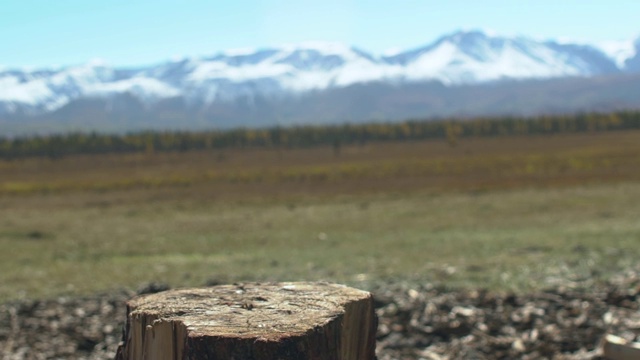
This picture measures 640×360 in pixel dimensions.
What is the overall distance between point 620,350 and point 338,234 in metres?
18.8

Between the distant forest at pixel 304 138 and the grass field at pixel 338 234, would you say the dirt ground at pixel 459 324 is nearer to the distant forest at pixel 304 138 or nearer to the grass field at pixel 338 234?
the grass field at pixel 338 234

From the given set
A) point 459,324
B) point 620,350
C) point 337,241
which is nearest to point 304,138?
point 337,241

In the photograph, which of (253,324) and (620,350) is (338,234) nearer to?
(620,350)

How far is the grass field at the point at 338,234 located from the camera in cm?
1561

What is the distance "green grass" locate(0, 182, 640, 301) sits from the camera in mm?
15359

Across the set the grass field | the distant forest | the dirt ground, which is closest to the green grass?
the grass field

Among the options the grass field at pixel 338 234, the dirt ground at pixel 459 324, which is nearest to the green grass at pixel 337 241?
the grass field at pixel 338 234

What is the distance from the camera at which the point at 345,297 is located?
396 centimetres

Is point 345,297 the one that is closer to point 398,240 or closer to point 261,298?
point 261,298

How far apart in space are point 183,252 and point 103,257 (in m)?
2.03

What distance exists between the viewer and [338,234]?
2400 centimetres

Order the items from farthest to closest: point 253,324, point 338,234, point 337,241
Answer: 1. point 338,234
2. point 337,241
3. point 253,324

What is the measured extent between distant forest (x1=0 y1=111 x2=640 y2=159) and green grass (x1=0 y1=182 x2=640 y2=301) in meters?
88.7

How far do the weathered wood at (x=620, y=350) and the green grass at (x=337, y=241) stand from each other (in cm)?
732
